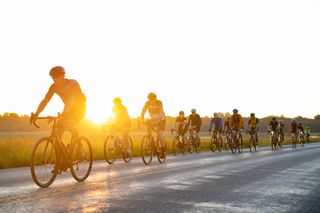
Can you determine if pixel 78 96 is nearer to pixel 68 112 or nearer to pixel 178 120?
pixel 68 112

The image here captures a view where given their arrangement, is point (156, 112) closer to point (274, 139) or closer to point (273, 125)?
point (274, 139)

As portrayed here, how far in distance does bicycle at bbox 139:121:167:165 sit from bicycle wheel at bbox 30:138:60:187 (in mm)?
6950

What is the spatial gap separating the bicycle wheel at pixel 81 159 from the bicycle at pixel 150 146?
568 centimetres

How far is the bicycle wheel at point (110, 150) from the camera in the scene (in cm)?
1797

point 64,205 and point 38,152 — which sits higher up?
point 38,152

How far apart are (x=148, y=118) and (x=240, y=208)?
10629 mm

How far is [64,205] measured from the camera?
309 inches

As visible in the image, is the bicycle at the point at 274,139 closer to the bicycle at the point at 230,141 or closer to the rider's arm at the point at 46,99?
the bicycle at the point at 230,141

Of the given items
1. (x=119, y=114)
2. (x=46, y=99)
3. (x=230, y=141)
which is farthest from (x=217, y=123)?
(x=46, y=99)

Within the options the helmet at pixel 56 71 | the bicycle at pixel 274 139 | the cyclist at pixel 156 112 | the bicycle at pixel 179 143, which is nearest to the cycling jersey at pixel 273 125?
the bicycle at pixel 274 139

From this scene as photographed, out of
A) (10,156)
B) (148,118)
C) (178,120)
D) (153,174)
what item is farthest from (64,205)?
(178,120)

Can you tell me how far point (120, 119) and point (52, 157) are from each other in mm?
7946

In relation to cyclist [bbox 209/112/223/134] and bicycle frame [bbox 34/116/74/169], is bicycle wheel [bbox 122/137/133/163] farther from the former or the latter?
cyclist [bbox 209/112/223/134]

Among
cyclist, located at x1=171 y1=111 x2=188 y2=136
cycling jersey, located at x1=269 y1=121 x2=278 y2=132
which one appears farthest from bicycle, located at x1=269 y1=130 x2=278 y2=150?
cyclist, located at x1=171 y1=111 x2=188 y2=136
